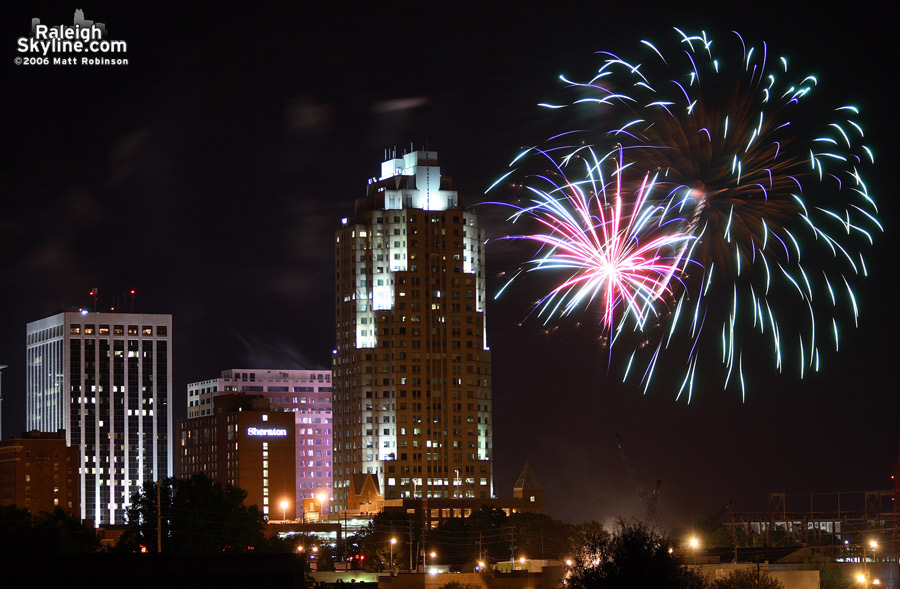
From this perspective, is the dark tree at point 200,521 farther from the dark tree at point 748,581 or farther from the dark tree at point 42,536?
the dark tree at point 748,581

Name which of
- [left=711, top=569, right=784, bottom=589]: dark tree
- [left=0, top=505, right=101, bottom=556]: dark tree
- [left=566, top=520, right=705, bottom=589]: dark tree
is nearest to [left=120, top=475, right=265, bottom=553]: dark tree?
[left=0, top=505, right=101, bottom=556]: dark tree

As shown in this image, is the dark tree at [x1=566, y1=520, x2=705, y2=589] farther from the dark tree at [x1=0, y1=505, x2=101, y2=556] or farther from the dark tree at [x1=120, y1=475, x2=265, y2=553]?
the dark tree at [x1=120, y1=475, x2=265, y2=553]

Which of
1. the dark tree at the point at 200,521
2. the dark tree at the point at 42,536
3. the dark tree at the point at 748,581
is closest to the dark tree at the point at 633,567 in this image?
the dark tree at the point at 42,536

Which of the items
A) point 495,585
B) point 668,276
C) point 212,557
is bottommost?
point 495,585

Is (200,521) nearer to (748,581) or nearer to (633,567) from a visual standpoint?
(748,581)

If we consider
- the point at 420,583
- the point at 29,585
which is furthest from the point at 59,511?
the point at 29,585

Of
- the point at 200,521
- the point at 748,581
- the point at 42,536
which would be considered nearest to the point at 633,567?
the point at 42,536

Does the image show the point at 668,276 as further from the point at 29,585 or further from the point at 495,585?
the point at 29,585
